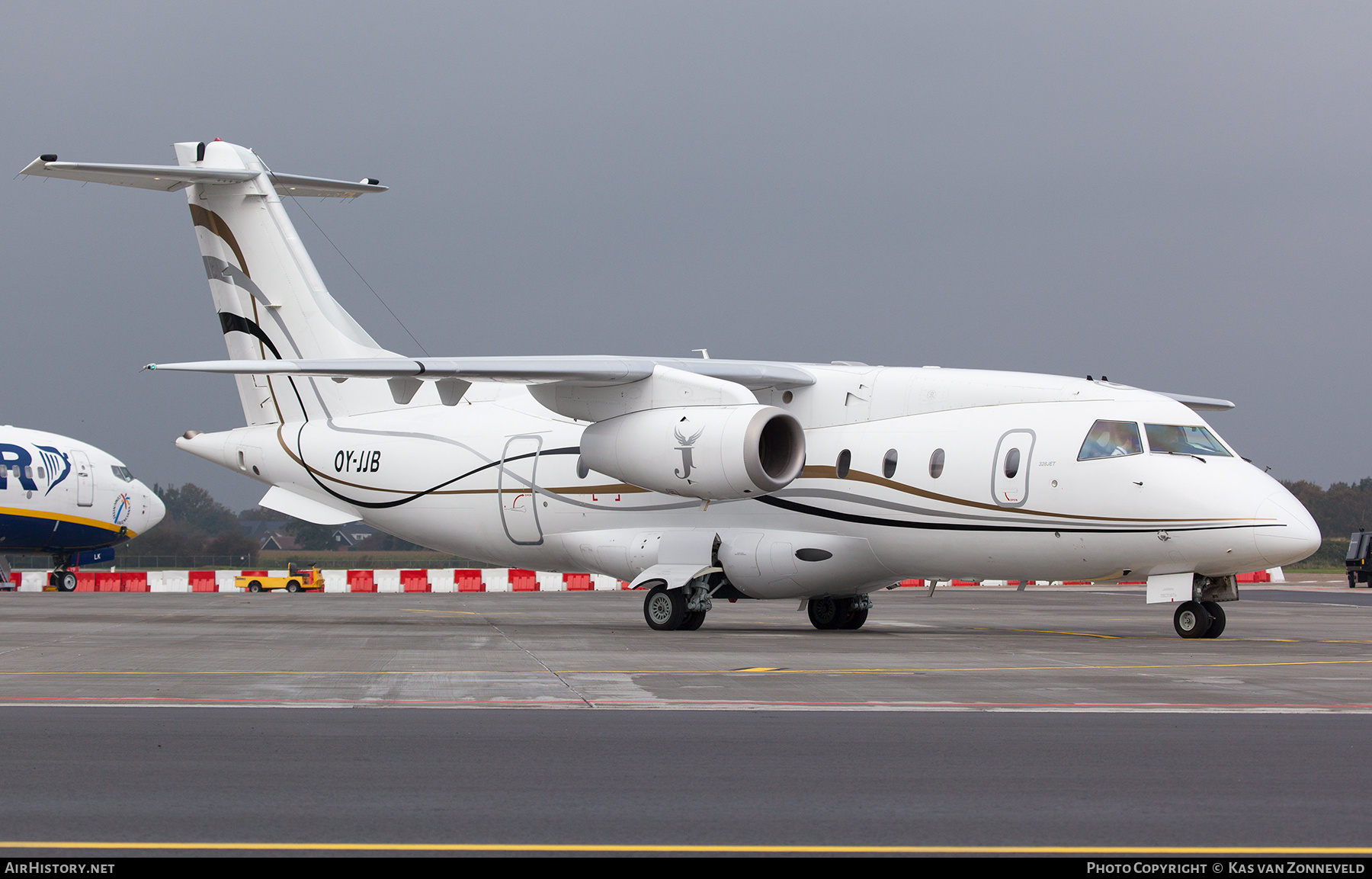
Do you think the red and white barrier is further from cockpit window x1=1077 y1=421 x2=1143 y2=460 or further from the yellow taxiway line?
the yellow taxiway line

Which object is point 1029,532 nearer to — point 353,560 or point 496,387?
point 496,387

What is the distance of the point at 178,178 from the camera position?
21922 mm

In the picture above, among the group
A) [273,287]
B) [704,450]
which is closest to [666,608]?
[704,450]

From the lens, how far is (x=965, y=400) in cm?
1800

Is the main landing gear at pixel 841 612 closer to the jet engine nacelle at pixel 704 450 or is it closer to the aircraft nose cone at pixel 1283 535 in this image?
the jet engine nacelle at pixel 704 450

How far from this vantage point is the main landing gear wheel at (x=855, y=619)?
20.0m

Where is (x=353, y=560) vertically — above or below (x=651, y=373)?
below

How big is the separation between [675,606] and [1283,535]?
7.98m

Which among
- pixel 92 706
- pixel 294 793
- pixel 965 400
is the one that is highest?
pixel 965 400

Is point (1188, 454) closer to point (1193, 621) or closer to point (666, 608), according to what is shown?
point (1193, 621)

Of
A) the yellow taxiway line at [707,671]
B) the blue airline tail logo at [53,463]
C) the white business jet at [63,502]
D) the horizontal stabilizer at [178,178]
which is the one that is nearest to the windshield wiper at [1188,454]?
the yellow taxiway line at [707,671]

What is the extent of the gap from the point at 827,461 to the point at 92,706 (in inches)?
435

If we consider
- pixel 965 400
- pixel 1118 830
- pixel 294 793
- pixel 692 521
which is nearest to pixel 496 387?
pixel 692 521

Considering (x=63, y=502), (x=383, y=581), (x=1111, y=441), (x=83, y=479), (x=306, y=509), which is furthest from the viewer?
(x=383, y=581)
